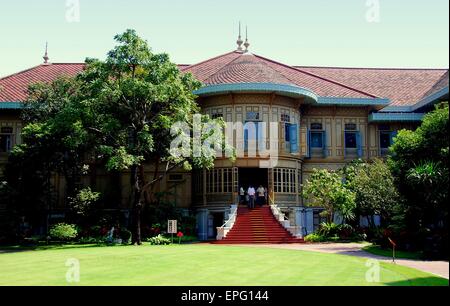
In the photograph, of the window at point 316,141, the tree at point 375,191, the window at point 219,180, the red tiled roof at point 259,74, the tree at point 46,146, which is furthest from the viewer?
the window at point 316,141

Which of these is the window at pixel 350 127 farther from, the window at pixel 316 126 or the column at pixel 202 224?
the column at pixel 202 224

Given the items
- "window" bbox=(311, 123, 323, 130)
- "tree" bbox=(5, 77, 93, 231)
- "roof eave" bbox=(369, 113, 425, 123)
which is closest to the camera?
"tree" bbox=(5, 77, 93, 231)

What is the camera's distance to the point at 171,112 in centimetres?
2598

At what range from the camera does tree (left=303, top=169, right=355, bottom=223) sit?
26.8 meters

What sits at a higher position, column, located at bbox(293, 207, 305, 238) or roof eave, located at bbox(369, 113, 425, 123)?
roof eave, located at bbox(369, 113, 425, 123)

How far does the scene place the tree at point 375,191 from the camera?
82.7 ft

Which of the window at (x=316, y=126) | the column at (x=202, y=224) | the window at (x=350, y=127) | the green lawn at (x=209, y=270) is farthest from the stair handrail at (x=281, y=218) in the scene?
the green lawn at (x=209, y=270)

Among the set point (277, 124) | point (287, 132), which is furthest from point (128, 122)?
point (287, 132)

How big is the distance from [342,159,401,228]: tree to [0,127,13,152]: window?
20.0m

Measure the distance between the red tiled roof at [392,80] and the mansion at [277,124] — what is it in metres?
0.15

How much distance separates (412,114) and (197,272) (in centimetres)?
2424

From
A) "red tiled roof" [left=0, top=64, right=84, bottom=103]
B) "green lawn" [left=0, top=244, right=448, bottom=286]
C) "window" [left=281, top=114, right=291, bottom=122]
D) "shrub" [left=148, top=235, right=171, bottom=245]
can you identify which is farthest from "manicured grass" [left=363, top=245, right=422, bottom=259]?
"red tiled roof" [left=0, top=64, right=84, bottom=103]

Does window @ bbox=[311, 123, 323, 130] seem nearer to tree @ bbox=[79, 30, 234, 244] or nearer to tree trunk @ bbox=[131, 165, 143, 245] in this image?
tree @ bbox=[79, 30, 234, 244]

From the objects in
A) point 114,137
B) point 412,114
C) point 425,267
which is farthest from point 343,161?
point 425,267
